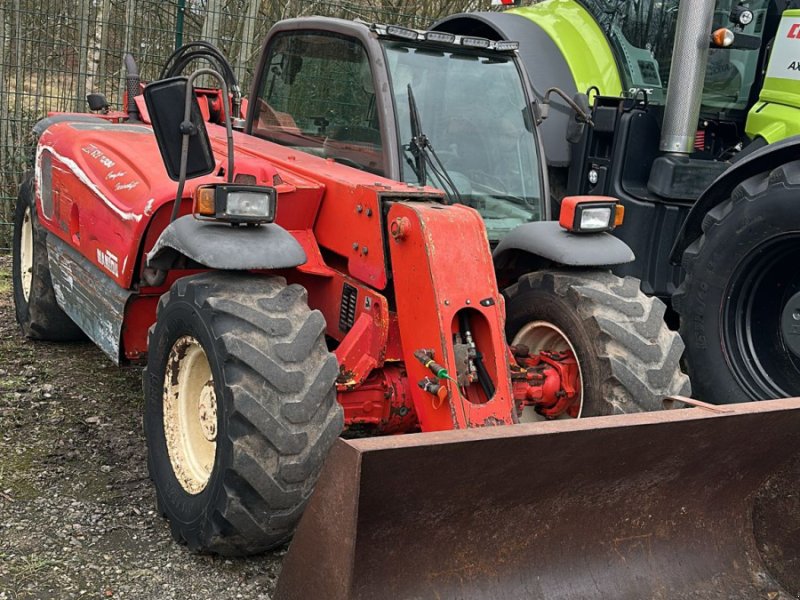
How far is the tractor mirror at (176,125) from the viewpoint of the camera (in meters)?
3.20

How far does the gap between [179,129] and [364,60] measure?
0.99m

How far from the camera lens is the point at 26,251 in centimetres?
599

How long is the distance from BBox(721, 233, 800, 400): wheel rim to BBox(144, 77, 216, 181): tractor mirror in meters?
2.43

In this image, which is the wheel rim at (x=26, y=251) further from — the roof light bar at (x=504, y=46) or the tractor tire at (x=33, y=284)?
the roof light bar at (x=504, y=46)

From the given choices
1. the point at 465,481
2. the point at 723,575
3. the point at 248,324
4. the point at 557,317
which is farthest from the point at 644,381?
the point at 248,324


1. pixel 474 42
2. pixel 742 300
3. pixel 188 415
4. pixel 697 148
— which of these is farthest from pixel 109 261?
pixel 697 148

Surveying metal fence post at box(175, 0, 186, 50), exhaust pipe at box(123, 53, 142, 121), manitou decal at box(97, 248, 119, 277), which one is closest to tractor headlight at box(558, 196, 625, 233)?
manitou decal at box(97, 248, 119, 277)

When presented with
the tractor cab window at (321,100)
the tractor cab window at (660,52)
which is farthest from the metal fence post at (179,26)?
the tractor cab window at (321,100)

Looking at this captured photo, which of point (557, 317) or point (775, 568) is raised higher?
point (557, 317)

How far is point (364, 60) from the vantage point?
392cm

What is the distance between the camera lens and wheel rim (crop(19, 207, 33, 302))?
5.93 m

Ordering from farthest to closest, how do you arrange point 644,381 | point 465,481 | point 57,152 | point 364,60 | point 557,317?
point 57,152 → point 364,60 → point 557,317 → point 644,381 → point 465,481

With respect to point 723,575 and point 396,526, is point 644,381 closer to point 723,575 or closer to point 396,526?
point 723,575

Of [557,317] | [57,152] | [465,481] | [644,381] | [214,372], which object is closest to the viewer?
[465,481]
